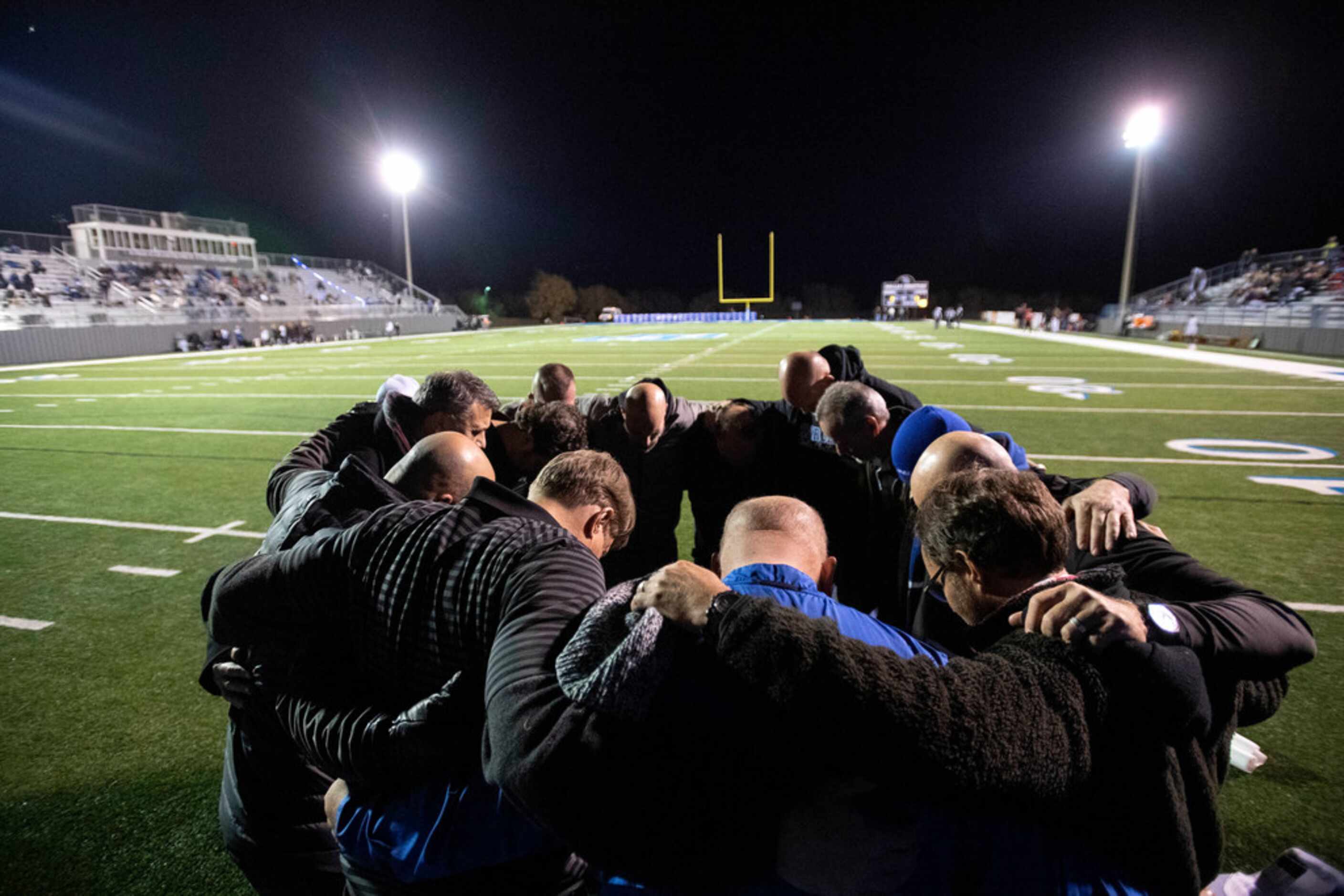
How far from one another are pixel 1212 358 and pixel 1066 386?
945 centimetres

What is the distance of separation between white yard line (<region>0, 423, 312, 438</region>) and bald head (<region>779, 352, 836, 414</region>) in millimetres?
7816

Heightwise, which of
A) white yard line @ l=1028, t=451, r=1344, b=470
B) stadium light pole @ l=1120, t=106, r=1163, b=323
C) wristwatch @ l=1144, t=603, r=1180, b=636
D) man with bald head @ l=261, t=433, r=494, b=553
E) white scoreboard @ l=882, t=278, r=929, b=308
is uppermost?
stadium light pole @ l=1120, t=106, r=1163, b=323

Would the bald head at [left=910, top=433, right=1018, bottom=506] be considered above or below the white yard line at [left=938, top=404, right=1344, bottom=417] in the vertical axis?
above

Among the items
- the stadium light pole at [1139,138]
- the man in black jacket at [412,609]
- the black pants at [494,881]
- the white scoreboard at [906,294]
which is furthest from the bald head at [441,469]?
the white scoreboard at [906,294]

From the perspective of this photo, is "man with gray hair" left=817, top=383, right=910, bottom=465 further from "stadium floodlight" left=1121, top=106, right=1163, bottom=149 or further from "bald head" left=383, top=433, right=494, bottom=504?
"stadium floodlight" left=1121, top=106, right=1163, bottom=149

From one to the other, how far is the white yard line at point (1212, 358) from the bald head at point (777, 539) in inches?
678

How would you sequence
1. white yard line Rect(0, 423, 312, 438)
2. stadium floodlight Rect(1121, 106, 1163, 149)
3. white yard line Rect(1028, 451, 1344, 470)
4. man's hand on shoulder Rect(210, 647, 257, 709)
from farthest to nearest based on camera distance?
1. stadium floodlight Rect(1121, 106, 1163, 149)
2. white yard line Rect(0, 423, 312, 438)
3. white yard line Rect(1028, 451, 1344, 470)
4. man's hand on shoulder Rect(210, 647, 257, 709)

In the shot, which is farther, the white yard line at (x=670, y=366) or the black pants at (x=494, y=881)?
the white yard line at (x=670, y=366)

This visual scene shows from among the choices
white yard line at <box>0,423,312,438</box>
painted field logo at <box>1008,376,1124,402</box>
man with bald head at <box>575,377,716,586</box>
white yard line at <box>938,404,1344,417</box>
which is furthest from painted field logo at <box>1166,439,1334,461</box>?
white yard line at <box>0,423,312,438</box>

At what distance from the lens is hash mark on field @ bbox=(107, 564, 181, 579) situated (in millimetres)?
4812

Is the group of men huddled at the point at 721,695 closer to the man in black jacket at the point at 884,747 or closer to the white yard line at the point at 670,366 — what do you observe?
the man in black jacket at the point at 884,747

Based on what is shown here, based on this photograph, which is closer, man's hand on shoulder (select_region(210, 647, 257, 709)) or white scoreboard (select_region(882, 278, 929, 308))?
man's hand on shoulder (select_region(210, 647, 257, 709))

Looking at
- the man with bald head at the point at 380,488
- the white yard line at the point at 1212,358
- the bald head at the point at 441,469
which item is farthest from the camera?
the white yard line at the point at 1212,358

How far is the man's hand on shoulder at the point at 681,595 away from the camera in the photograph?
1.10 m
